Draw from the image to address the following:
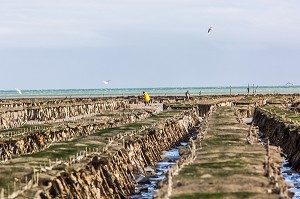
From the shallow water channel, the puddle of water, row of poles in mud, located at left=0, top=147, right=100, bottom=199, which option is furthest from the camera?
the puddle of water

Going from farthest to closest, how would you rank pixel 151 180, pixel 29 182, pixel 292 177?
pixel 292 177
pixel 151 180
pixel 29 182

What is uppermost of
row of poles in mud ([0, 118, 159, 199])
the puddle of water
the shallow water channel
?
row of poles in mud ([0, 118, 159, 199])

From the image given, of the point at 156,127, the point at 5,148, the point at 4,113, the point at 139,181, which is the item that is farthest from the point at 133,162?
the point at 4,113

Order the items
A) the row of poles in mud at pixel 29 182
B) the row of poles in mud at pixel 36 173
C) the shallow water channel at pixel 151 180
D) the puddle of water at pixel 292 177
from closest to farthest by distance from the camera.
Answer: the row of poles in mud at pixel 29 182, the row of poles in mud at pixel 36 173, the shallow water channel at pixel 151 180, the puddle of water at pixel 292 177

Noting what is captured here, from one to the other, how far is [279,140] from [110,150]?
27.0 metres

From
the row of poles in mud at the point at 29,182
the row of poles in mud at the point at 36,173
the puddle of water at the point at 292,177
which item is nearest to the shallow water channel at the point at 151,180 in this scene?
the row of poles in mud at the point at 36,173

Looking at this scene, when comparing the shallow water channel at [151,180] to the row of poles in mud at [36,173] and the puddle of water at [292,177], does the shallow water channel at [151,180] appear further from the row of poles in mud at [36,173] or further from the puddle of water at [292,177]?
the puddle of water at [292,177]

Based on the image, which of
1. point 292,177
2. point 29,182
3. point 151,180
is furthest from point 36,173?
point 292,177

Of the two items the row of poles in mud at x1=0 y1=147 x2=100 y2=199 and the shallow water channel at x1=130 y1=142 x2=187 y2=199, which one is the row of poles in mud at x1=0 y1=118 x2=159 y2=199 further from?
the shallow water channel at x1=130 y1=142 x2=187 y2=199

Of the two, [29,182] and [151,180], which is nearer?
[29,182]

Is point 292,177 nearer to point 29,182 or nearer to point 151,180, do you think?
point 151,180

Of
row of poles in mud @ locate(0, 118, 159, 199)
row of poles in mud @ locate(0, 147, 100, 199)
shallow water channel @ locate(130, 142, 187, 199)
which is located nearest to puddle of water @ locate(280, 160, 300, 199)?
shallow water channel @ locate(130, 142, 187, 199)

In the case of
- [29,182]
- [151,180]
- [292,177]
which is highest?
[29,182]

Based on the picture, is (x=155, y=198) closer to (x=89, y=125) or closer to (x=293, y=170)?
(x=293, y=170)
